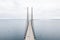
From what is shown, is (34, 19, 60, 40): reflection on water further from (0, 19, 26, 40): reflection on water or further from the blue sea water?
(0, 19, 26, 40): reflection on water

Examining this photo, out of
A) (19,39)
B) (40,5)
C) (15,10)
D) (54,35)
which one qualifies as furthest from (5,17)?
(54,35)

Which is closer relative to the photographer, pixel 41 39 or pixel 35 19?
pixel 35 19

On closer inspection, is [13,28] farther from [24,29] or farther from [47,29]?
[47,29]

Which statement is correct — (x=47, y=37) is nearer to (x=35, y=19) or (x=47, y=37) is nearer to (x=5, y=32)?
(x=35, y=19)

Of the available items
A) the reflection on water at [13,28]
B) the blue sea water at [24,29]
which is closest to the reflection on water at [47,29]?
the blue sea water at [24,29]

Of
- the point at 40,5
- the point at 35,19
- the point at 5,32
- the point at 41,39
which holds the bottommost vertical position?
the point at 41,39

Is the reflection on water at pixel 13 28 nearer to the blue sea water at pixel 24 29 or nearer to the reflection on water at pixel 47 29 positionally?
the blue sea water at pixel 24 29

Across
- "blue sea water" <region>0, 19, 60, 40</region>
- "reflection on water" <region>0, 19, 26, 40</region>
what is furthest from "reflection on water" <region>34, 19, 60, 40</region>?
"reflection on water" <region>0, 19, 26, 40</region>
